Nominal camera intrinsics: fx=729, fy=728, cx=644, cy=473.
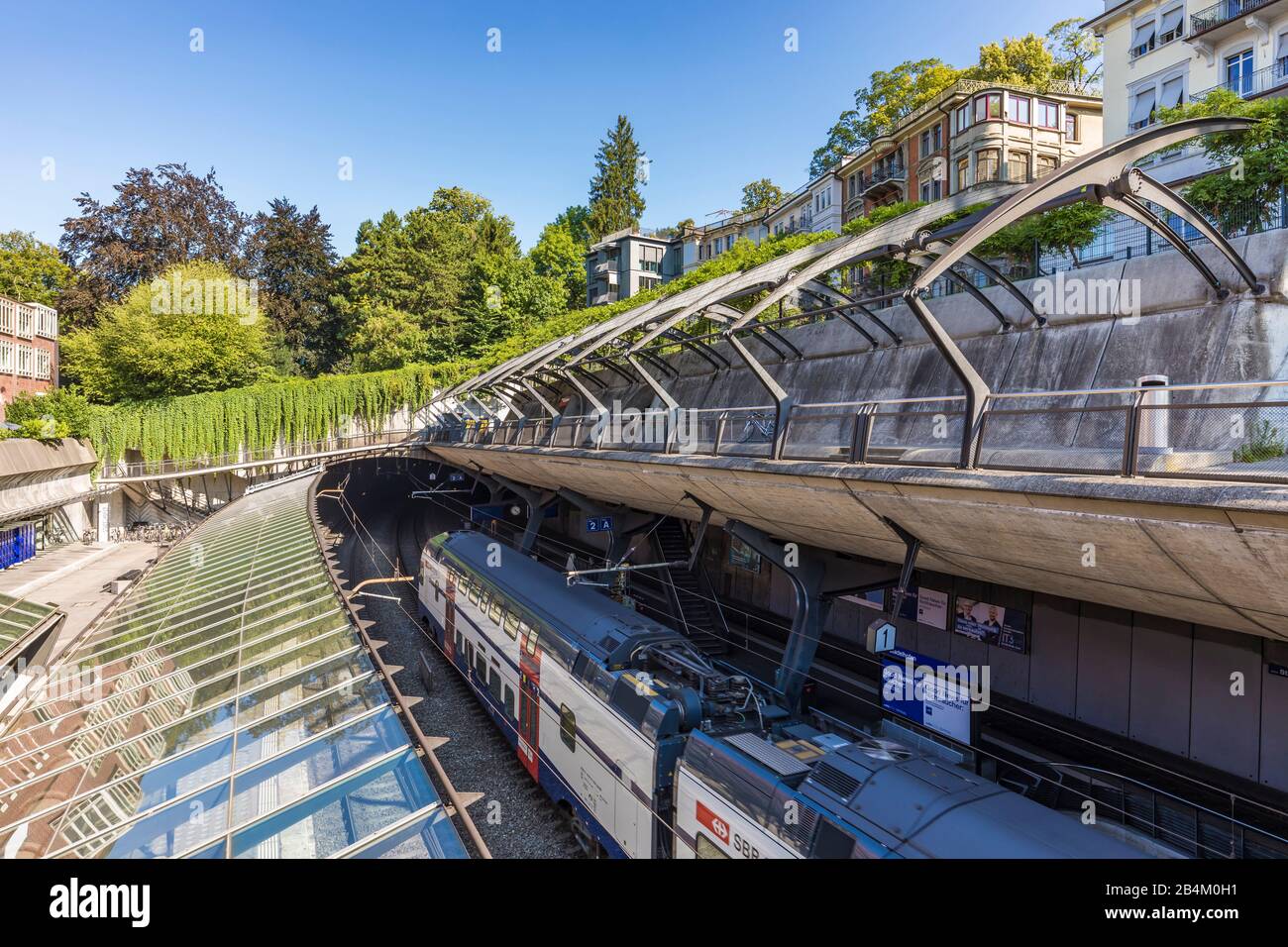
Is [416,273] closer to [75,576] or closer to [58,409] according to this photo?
[58,409]

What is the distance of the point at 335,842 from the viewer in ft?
23.0

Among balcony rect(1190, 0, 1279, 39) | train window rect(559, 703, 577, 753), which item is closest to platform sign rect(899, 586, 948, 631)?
train window rect(559, 703, 577, 753)

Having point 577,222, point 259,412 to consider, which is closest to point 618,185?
point 577,222

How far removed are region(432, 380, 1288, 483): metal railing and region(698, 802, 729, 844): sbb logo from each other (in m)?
5.45

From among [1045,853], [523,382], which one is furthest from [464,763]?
[523,382]

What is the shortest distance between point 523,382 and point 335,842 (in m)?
27.9

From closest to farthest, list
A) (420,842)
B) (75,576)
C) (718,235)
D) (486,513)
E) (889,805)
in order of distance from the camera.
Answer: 1. (420,842)
2. (889,805)
3. (75,576)
4. (486,513)
5. (718,235)

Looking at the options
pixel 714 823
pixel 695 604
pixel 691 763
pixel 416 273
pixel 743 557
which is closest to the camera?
pixel 714 823

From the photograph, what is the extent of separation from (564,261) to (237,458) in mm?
39659

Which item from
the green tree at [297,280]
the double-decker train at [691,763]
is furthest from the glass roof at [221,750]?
the green tree at [297,280]

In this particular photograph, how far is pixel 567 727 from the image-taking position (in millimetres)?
13188

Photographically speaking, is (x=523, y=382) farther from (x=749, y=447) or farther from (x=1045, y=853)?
(x=1045, y=853)

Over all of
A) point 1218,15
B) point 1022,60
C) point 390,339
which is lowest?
point 390,339

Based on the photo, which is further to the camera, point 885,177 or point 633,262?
point 633,262
